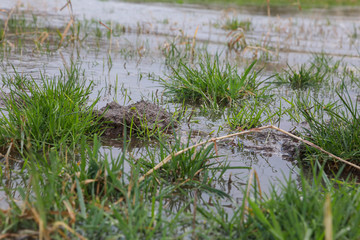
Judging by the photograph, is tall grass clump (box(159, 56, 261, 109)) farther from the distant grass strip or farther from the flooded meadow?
the distant grass strip

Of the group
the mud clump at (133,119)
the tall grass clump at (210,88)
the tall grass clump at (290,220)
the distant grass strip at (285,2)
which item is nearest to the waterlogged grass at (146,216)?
the tall grass clump at (290,220)

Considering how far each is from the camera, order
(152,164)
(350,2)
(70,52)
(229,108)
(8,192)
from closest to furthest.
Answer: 1. (8,192)
2. (152,164)
3. (229,108)
4. (70,52)
5. (350,2)

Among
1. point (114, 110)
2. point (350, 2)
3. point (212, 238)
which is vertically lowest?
point (212, 238)

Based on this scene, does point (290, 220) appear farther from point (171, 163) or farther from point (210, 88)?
point (210, 88)

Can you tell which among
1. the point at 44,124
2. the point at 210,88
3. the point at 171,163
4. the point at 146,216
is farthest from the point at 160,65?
the point at 146,216

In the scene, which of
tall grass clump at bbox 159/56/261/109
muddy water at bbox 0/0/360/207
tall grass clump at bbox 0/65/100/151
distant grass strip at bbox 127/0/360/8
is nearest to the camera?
tall grass clump at bbox 0/65/100/151

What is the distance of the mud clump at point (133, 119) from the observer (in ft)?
12.1

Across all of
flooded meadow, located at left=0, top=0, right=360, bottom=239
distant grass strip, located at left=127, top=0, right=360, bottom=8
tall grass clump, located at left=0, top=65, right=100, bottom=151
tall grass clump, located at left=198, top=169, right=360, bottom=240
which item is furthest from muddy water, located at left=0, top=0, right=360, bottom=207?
distant grass strip, located at left=127, top=0, right=360, bottom=8

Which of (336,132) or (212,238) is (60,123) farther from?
(336,132)

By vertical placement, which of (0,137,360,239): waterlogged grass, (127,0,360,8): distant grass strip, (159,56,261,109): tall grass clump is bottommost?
(0,137,360,239): waterlogged grass

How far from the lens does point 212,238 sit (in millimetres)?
2102

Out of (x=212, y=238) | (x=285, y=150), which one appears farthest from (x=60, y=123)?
(x=285, y=150)

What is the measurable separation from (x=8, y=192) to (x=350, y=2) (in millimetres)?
36868

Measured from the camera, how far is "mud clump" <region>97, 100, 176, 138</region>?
3684mm
